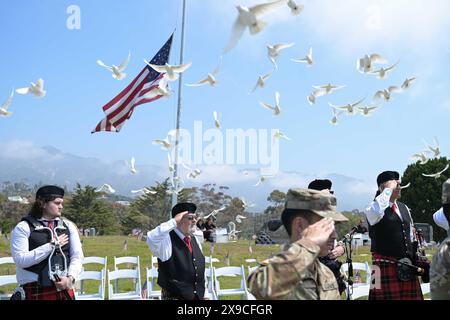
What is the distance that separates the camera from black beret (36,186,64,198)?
13.9 feet

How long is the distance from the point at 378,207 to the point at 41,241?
3.42 m

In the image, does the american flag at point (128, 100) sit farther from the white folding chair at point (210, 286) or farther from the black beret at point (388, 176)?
the black beret at point (388, 176)

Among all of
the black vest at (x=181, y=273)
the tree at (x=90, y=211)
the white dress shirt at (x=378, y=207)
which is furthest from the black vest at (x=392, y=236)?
the tree at (x=90, y=211)

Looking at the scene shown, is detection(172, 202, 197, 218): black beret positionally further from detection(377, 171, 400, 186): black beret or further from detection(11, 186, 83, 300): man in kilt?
detection(377, 171, 400, 186): black beret

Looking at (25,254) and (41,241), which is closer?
(25,254)

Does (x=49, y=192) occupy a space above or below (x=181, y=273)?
above

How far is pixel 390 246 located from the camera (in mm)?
5168

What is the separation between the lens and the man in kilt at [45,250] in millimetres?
4059

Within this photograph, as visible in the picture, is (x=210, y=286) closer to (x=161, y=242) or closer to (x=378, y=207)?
(x=161, y=242)

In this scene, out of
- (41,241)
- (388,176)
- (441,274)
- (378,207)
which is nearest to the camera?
(441,274)

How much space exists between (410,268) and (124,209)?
34.8m

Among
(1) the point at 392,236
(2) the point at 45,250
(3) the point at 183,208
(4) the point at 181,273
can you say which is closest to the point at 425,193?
(1) the point at 392,236

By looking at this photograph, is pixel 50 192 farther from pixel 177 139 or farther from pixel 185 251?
pixel 177 139
